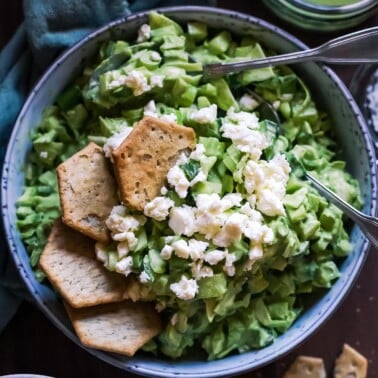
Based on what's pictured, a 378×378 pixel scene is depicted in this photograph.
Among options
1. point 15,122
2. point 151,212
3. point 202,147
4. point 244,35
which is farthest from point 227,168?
point 15,122

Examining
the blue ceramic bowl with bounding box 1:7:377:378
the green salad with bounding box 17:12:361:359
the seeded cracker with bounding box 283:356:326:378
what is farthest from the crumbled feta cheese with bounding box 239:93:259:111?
the seeded cracker with bounding box 283:356:326:378

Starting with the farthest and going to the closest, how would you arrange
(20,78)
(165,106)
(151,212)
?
(20,78) → (165,106) → (151,212)

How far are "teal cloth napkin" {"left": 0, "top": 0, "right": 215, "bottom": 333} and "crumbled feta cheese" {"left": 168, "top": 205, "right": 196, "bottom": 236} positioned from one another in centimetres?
41

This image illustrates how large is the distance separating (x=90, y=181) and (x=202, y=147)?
205 mm

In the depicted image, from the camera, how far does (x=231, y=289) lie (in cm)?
154

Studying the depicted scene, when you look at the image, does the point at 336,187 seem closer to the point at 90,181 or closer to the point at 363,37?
the point at 363,37

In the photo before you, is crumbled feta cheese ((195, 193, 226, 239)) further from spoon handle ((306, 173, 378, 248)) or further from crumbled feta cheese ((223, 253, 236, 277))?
spoon handle ((306, 173, 378, 248))

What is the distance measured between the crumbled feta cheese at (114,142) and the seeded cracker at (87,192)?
0.06ft

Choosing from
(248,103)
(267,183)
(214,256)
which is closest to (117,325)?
(214,256)

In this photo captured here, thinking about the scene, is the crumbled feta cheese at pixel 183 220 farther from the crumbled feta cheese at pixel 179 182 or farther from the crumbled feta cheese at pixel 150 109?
the crumbled feta cheese at pixel 150 109

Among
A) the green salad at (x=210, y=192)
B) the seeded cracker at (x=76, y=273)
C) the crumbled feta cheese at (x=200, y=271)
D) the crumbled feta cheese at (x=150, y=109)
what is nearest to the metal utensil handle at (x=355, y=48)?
the green salad at (x=210, y=192)

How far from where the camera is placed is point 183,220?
1470 mm

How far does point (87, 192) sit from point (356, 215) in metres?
0.48

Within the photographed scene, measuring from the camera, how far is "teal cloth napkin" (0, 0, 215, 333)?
1664mm
